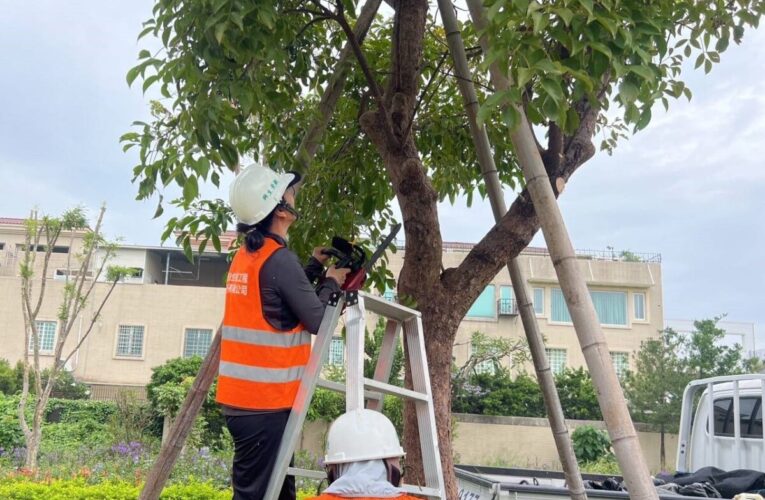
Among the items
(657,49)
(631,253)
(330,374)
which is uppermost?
(631,253)

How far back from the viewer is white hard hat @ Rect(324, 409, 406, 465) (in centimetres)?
222

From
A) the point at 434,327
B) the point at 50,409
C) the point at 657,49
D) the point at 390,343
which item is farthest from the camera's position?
the point at 50,409

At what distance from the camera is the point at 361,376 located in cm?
261

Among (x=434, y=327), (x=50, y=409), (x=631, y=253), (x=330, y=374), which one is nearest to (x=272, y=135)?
(x=434, y=327)

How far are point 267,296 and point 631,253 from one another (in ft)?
96.3

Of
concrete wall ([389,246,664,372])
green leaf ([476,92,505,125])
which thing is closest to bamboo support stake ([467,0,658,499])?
green leaf ([476,92,505,125])

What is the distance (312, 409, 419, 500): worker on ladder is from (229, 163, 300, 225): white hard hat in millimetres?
969

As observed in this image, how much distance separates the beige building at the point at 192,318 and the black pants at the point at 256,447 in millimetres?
22023

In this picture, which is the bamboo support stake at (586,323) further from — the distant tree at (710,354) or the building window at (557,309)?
the building window at (557,309)

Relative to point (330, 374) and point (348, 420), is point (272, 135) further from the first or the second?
point (330, 374)

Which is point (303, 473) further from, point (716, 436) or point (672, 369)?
point (672, 369)

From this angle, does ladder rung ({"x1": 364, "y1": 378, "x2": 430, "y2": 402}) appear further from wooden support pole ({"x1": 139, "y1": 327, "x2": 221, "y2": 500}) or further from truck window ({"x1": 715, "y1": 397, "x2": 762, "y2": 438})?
truck window ({"x1": 715, "y1": 397, "x2": 762, "y2": 438})

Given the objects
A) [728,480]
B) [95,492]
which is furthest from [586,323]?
[95,492]

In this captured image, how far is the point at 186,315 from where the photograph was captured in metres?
26.2
